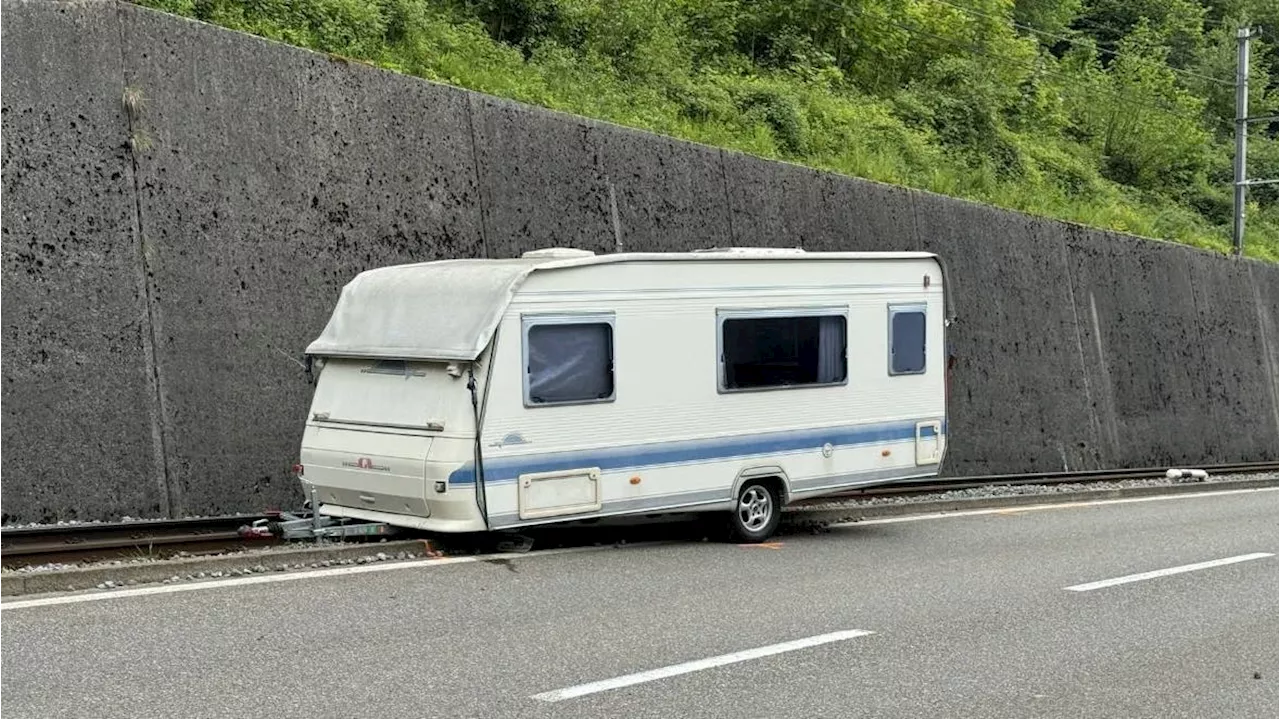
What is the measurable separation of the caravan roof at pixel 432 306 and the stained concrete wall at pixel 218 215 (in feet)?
5.33

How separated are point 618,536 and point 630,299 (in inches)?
96.4

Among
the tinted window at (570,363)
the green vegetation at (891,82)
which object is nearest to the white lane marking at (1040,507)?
the tinted window at (570,363)

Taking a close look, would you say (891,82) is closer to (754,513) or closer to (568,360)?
(754,513)

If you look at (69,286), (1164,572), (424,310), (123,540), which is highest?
(69,286)

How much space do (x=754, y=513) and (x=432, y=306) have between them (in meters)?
3.80

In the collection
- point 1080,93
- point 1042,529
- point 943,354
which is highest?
point 1080,93

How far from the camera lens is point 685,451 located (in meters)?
12.5

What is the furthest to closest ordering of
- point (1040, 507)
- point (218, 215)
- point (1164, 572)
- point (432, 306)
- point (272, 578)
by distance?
1. point (1040, 507)
2. point (218, 215)
3. point (1164, 572)
4. point (432, 306)
5. point (272, 578)

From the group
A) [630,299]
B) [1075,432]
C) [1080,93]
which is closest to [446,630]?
[630,299]

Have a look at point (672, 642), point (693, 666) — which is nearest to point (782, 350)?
point (672, 642)

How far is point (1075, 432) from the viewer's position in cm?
2455

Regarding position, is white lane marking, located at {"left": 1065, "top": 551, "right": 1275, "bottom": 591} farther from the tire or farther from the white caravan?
the tire

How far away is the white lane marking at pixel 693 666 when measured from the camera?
7316mm

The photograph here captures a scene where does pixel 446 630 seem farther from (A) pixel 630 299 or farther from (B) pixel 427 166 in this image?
(B) pixel 427 166
